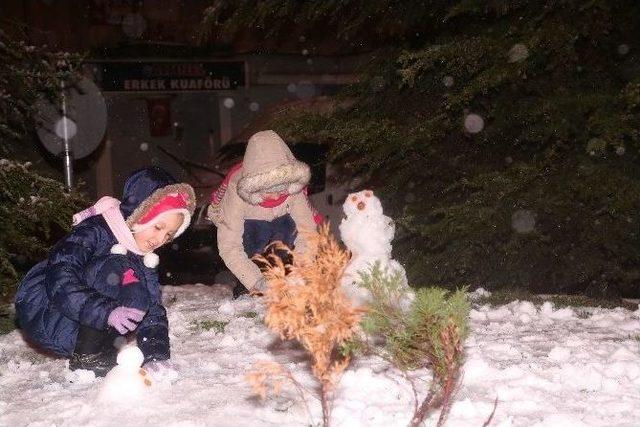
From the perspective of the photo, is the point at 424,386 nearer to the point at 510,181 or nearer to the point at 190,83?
the point at 510,181

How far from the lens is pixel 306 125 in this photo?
5.73 metres

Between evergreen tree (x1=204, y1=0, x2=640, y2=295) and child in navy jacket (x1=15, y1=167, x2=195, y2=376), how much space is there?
2.09 m

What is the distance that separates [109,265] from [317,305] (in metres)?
1.82

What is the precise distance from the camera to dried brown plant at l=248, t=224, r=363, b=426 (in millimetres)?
2279

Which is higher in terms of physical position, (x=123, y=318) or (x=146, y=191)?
(x=146, y=191)

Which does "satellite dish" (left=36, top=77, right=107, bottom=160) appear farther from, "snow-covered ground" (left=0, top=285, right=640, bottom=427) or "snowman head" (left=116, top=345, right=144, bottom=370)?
"snowman head" (left=116, top=345, right=144, bottom=370)

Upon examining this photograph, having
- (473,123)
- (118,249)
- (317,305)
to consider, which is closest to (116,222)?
(118,249)

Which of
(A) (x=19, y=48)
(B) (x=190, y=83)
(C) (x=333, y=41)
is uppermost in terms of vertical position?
(C) (x=333, y=41)

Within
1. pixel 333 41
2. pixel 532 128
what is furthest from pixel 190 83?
pixel 532 128

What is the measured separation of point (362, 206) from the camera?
15.5 feet

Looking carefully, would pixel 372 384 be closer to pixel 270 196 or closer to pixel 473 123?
pixel 270 196

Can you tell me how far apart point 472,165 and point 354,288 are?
5.66 feet

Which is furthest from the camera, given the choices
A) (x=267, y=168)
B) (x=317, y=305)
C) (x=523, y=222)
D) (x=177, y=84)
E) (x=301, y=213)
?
(x=177, y=84)

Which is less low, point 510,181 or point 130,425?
point 510,181
